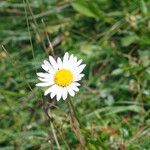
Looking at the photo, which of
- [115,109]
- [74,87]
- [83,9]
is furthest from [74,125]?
[83,9]

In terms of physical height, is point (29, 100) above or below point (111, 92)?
above

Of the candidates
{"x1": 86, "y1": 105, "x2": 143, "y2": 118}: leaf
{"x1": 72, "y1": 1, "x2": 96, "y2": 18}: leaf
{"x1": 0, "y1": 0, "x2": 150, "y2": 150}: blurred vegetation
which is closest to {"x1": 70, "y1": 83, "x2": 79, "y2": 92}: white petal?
{"x1": 0, "y1": 0, "x2": 150, "y2": 150}: blurred vegetation

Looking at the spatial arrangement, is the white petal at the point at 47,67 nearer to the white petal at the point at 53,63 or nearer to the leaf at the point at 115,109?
the white petal at the point at 53,63

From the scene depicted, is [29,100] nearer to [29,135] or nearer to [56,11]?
[29,135]

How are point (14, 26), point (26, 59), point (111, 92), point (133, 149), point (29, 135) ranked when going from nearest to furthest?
1. point (133, 149)
2. point (29, 135)
3. point (111, 92)
4. point (26, 59)
5. point (14, 26)

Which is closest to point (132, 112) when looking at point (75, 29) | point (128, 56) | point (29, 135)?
point (128, 56)

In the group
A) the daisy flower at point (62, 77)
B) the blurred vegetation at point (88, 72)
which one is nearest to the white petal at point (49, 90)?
the daisy flower at point (62, 77)
